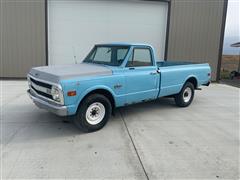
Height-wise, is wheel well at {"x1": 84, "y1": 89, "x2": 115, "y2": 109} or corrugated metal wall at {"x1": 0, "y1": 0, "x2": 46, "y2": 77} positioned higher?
corrugated metal wall at {"x1": 0, "y1": 0, "x2": 46, "y2": 77}

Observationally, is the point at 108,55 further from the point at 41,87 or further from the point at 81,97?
the point at 41,87

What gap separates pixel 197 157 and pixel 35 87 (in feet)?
11.3

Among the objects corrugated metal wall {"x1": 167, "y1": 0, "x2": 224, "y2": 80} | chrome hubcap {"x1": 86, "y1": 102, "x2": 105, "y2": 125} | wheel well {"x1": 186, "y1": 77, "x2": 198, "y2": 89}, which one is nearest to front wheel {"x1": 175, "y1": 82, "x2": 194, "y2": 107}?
wheel well {"x1": 186, "y1": 77, "x2": 198, "y2": 89}

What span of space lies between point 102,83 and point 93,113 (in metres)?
0.67

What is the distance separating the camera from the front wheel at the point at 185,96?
6.65m

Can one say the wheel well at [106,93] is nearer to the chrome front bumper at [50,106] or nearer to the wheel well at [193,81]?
the chrome front bumper at [50,106]

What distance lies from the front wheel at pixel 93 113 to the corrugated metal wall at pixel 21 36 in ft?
23.2

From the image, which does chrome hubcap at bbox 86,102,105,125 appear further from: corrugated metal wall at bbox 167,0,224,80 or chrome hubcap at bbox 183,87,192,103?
corrugated metal wall at bbox 167,0,224,80

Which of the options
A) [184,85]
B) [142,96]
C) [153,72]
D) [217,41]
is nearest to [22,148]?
[142,96]

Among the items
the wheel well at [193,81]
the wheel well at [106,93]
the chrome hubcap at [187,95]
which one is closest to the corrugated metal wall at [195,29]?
the wheel well at [193,81]

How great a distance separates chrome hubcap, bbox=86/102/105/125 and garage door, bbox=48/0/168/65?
6697 mm

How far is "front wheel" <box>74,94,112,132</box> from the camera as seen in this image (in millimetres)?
4406

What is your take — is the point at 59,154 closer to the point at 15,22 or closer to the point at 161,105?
the point at 161,105

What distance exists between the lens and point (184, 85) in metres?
6.64
